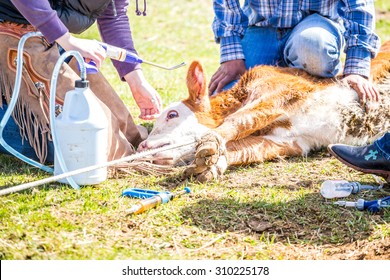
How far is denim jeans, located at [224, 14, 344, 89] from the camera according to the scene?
4.38 metres

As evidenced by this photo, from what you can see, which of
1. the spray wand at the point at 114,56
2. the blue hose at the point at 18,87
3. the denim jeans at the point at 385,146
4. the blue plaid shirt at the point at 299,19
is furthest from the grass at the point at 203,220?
the blue plaid shirt at the point at 299,19

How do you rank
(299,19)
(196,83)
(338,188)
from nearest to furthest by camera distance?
1. (338,188)
2. (196,83)
3. (299,19)

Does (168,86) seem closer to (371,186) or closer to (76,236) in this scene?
(371,186)

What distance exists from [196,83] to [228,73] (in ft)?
2.32

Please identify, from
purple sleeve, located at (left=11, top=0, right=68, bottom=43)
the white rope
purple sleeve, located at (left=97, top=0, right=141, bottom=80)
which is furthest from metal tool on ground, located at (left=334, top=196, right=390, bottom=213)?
purple sleeve, located at (left=11, top=0, right=68, bottom=43)

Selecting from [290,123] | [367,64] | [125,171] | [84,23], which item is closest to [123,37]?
[84,23]

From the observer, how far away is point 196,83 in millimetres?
4043

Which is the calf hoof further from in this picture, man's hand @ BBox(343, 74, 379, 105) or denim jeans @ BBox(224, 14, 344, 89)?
man's hand @ BBox(343, 74, 379, 105)

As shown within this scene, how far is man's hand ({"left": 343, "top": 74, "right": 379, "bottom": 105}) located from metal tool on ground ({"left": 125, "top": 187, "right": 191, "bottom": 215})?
1.55 meters

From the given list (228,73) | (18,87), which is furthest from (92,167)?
(228,73)

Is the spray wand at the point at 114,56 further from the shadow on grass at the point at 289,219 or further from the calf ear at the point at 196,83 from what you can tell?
the shadow on grass at the point at 289,219

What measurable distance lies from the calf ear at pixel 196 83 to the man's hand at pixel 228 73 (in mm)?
565

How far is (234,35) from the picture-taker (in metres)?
4.77

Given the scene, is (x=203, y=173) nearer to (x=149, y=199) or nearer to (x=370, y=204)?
(x=149, y=199)
